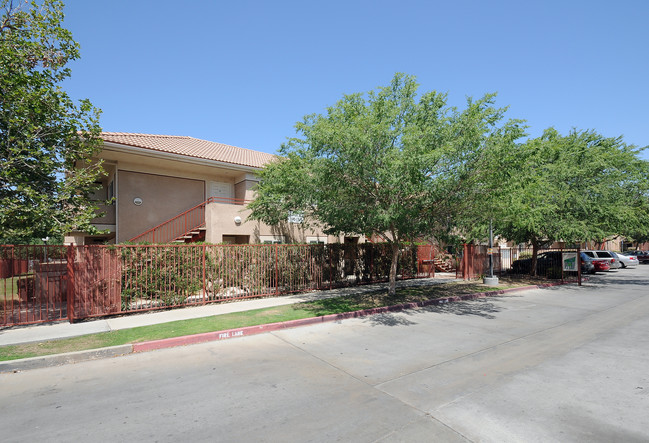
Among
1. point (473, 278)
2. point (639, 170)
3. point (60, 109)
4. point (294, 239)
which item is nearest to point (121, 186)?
point (60, 109)

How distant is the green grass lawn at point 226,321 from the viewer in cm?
663

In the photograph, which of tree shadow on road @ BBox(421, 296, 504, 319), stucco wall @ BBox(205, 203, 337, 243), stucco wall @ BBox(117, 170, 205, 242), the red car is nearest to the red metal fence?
stucco wall @ BBox(205, 203, 337, 243)

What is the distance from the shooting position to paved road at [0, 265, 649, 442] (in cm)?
353

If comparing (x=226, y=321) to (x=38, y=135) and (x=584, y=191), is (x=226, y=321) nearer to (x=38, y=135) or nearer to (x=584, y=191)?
(x=38, y=135)

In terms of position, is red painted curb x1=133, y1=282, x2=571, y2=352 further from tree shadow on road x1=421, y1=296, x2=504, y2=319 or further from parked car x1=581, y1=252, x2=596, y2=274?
parked car x1=581, y1=252, x2=596, y2=274

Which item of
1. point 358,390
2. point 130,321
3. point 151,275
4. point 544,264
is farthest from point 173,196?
point 544,264

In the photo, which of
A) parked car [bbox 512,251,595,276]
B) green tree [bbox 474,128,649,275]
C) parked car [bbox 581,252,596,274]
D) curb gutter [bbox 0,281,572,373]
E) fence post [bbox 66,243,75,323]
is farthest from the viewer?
parked car [bbox 581,252,596,274]

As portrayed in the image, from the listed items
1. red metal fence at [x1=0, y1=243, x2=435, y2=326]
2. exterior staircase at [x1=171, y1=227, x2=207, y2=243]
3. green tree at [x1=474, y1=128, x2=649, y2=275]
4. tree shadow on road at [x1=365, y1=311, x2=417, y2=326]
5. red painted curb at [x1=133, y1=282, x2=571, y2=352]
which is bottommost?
tree shadow on road at [x1=365, y1=311, x2=417, y2=326]

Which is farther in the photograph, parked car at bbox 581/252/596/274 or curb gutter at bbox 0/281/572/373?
parked car at bbox 581/252/596/274

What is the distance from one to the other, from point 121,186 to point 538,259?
77.7 feet

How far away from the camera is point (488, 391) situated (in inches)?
173

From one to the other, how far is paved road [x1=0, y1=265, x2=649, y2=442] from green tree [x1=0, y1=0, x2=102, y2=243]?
4.10 meters

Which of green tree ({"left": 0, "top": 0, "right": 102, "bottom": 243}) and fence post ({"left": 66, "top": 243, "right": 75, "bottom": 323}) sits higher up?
green tree ({"left": 0, "top": 0, "right": 102, "bottom": 243})

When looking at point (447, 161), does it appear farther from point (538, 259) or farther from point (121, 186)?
point (538, 259)
